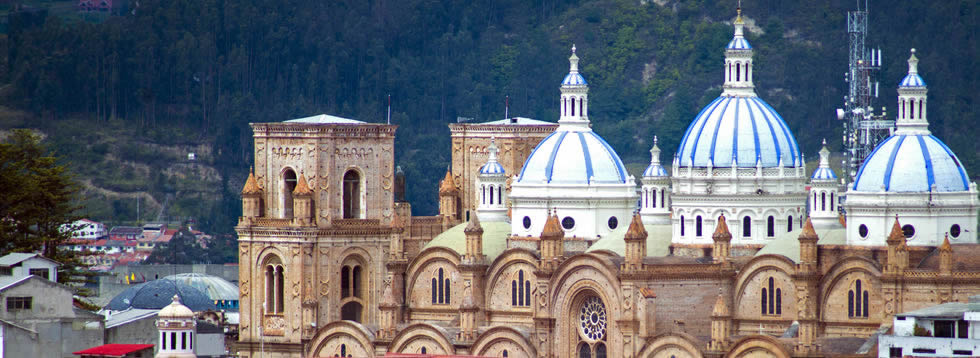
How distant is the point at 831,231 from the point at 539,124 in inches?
1020

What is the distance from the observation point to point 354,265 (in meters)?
117

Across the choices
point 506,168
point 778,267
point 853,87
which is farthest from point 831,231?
point 853,87

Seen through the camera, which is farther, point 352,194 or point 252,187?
point 352,194

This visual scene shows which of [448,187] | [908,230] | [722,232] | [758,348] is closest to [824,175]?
[722,232]

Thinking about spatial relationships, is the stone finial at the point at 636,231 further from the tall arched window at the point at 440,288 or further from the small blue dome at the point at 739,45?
the tall arched window at the point at 440,288

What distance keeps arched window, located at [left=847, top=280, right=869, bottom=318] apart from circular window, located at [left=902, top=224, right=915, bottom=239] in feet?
9.71

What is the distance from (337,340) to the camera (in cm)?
11269

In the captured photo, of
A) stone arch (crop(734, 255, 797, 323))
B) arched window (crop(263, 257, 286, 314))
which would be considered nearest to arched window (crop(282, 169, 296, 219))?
arched window (crop(263, 257, 286, 314))

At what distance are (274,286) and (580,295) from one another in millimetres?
19601

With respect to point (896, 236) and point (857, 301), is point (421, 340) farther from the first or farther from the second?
point (896, 236)

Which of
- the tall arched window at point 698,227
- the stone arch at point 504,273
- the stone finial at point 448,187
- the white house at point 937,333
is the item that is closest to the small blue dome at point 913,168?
the white house at point 937,333

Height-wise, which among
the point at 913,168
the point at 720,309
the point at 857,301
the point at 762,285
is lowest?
the point at 720,309

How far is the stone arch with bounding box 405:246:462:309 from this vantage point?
112 m

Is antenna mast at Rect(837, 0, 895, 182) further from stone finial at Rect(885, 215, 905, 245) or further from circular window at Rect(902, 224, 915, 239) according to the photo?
stone finial at Rect(885, 215, 905, 245)
